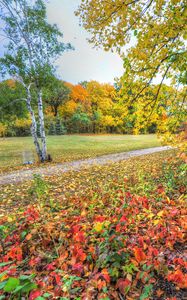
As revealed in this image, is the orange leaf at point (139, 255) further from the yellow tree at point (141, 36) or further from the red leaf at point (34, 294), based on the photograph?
the yellow tree at point (141, 36)

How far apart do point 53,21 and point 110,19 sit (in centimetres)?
854

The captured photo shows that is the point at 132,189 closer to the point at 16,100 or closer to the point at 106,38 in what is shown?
the point at 106,38

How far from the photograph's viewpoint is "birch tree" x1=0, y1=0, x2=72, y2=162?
30.9 feet

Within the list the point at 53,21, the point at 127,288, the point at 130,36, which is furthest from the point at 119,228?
the point at 53,21

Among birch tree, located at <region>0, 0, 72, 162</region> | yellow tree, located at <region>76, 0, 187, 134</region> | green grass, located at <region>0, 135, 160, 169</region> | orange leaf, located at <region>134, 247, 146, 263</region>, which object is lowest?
green grass, located at <region>0, 135, 160, 169</region>

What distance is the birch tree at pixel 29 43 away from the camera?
370 inches

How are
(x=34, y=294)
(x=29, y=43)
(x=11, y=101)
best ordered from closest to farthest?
(x=34, y=294)
(x=29, y=43)
(x=11, y=101)

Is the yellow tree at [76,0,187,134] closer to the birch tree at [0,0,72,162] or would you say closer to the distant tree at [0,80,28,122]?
the birch tree at [0,0,72,162]

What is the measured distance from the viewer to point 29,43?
10031mm

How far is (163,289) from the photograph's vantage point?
74.3 inches

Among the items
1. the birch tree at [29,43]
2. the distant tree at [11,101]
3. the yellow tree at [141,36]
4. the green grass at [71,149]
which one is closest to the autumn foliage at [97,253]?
the yellow tree at [141,36]

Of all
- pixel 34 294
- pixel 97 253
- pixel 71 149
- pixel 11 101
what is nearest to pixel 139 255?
pixel 97 253

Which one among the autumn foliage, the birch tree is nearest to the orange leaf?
the autumn foliage

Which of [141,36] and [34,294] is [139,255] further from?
[141,36]
